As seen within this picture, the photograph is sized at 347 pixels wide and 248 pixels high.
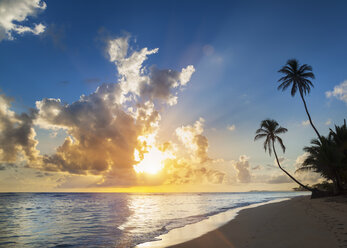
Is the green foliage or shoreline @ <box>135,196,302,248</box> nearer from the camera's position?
shoreline @ <box>135,196,302,248</box>

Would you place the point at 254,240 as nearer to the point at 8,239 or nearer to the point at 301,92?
the point at 8,239

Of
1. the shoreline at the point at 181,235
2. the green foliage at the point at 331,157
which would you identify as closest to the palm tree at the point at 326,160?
the green foliage at the point at 331,157

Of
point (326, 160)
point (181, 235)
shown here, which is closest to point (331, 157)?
point (326, 160)

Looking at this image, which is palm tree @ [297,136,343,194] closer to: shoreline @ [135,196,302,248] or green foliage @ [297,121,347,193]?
green foliage @ [297,121,347,193]

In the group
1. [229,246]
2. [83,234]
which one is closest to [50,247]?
[83,234]

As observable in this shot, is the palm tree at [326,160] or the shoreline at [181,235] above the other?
the palm tree at [326,160]

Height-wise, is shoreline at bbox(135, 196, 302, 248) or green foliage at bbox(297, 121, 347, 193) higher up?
green foliage at bbox(297, 121, 347, 193)

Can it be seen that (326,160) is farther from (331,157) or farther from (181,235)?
(181,235)

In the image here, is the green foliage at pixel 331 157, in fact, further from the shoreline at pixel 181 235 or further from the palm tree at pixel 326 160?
the shoreline at pixel 181 235

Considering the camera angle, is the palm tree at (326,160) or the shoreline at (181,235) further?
the palm tree at (326,160)

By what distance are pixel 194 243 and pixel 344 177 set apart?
4135cm

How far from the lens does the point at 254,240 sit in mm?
9664

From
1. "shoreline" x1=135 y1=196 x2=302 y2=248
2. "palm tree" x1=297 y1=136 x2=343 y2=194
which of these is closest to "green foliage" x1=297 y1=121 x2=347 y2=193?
"palm tree" x1=297 y1=136 x2=343 y2=194

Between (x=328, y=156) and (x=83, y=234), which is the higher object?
(x=328, y=156)
